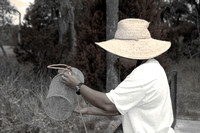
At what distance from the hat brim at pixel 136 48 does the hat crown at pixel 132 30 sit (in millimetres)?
31

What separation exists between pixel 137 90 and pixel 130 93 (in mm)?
46

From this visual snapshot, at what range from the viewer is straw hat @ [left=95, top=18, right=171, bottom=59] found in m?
1.96

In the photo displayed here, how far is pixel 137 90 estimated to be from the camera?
5.85 ft

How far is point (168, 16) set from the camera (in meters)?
19.3

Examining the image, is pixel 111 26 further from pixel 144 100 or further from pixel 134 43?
pixel 144 100

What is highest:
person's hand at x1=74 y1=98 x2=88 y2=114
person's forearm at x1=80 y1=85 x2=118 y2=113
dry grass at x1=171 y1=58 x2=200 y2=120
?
person's forearm at x1=80 y1=85 x2=118 y2=113

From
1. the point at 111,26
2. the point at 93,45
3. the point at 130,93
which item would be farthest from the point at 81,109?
the point at 93,45

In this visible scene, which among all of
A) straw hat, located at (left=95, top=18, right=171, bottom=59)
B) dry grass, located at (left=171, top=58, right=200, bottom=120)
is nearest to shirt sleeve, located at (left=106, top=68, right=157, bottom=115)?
straw hat, located at (left=95, top=18, right=171, bottom=59)

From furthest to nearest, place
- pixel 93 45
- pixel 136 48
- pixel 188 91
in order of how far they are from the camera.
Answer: pixel 188 91, pixel 93 45, pixel 136 48

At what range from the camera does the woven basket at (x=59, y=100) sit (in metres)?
2.24

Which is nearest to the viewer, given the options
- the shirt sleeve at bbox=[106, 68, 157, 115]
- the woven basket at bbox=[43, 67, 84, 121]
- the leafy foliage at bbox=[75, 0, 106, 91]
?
the shirt sleeve at bbox=[106, 68, 157, 115]

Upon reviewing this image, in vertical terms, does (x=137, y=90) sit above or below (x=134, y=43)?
below

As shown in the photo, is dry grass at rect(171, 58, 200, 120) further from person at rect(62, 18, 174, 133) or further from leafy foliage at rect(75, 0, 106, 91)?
person at rect(62, 18, 174, 133)

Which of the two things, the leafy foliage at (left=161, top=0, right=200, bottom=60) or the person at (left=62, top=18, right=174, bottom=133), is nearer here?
the person at (left=62, top=18, right=174, bottom=133)
